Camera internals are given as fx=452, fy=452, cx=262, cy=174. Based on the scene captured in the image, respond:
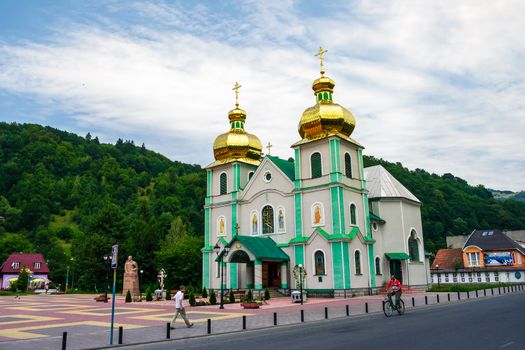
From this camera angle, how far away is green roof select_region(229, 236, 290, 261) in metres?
33.3

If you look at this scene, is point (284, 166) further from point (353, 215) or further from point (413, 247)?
point (413, 247)

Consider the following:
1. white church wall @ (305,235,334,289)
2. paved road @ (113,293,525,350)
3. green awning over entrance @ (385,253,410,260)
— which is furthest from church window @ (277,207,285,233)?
paved road @ (113,293,525,350)

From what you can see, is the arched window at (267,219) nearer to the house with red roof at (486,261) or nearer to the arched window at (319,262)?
the arched window at (319,262)

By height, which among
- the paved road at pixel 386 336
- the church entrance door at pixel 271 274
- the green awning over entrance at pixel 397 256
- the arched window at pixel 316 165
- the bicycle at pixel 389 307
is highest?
the arched window at pixel 316 165

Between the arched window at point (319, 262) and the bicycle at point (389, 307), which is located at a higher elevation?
the arched window at point (319, 262)

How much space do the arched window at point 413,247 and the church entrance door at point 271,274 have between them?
39.2 ft

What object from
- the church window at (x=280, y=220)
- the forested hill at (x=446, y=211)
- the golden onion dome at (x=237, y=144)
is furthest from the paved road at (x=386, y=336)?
the forested hill at (x=446, y=211)

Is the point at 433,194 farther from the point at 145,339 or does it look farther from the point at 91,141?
the point at 91,141

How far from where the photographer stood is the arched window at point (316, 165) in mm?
35750

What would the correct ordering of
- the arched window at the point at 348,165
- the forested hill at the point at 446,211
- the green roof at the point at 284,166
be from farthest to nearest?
the forested hill at the point at 446,211 → the green roof at the point at 284,166 → the arched window at the point at 348,165

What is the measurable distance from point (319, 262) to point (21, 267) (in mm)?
59257

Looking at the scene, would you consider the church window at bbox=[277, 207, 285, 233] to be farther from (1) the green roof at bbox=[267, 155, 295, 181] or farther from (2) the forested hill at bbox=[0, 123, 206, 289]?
(2) the forested hill at bbox=[0, 123, 206, 289]

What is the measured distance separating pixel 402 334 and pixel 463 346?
246 centimetres

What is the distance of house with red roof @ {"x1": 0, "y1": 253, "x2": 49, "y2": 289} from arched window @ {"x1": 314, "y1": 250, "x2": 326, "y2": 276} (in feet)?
179
